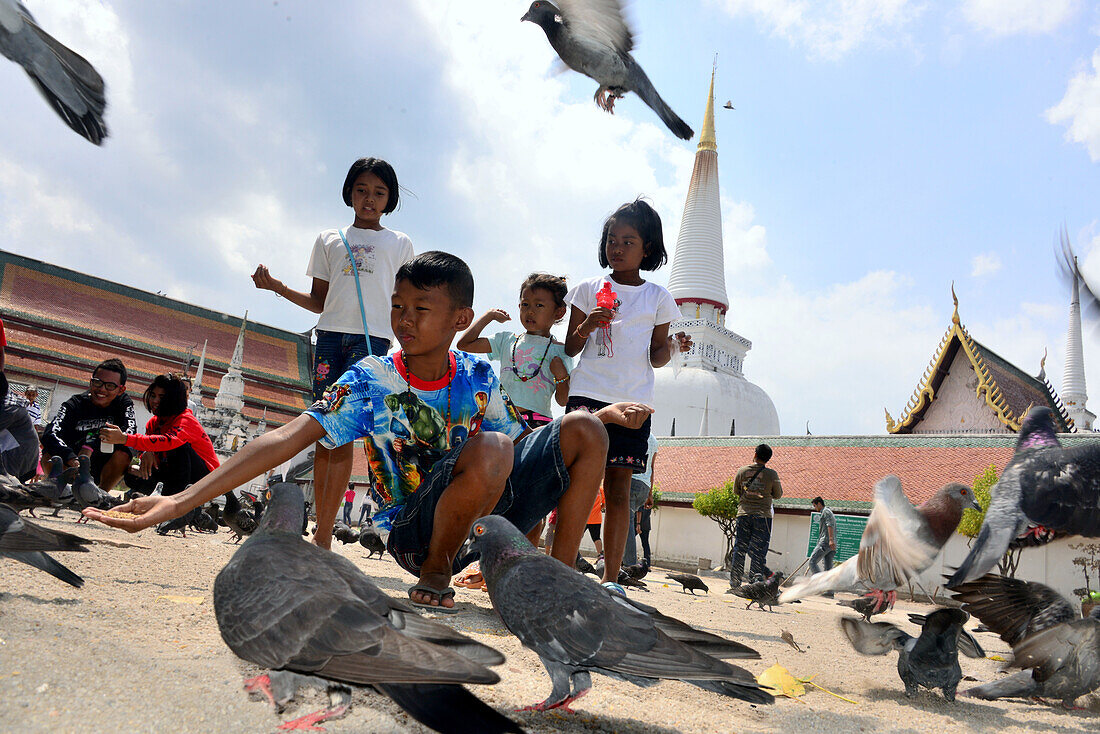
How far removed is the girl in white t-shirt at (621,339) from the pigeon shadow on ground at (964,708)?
1.27 metres

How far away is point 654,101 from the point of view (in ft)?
15.3

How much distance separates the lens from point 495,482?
2.69 metres

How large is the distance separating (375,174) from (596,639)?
342 centimetres

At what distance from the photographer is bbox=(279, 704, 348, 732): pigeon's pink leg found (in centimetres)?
168

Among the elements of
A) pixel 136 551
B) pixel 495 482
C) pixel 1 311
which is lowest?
pixel 136 551

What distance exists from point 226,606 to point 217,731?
0.90ft

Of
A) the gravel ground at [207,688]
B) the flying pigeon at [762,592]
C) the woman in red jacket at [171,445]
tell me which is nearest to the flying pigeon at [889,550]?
the gravel ground at [207,688]

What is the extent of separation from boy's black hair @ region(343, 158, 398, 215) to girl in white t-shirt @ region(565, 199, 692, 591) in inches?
52.6

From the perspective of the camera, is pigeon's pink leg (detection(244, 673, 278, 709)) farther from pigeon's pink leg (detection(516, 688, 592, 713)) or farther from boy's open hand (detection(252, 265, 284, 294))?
boy's open hand (detection(252, 265, 284, 294))

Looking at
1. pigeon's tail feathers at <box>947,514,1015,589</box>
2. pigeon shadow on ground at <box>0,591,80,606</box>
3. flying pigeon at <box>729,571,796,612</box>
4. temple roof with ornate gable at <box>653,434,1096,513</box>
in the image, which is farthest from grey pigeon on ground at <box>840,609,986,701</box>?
temple roof with ornate gable at <box>653,434,1096,513</box>

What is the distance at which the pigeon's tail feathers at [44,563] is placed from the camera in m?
2.58

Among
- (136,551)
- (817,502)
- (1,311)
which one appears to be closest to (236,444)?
(1,311)

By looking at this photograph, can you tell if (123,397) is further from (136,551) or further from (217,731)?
(217,731)

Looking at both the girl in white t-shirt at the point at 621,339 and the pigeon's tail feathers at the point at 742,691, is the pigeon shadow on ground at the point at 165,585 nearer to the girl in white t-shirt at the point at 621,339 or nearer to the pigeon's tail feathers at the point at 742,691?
the girl in white t-shirt at the point at 621,339
